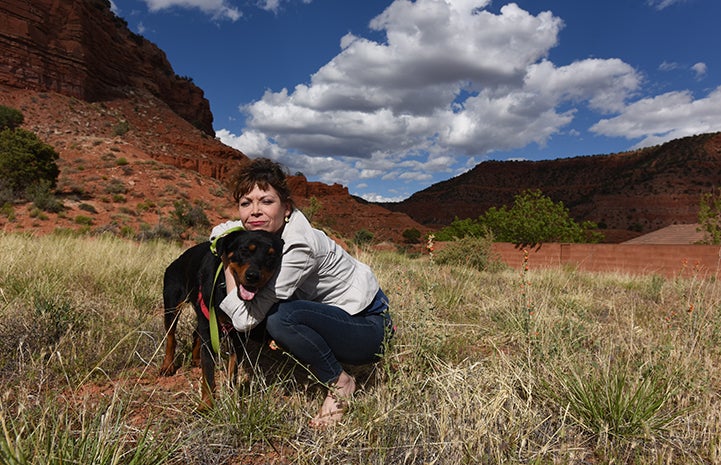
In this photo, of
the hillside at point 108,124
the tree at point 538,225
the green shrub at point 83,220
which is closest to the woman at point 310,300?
the hillside at point 108,124

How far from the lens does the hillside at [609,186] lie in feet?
194

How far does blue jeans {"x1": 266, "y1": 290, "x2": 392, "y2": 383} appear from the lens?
7.50ft

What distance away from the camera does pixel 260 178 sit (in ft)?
8.31

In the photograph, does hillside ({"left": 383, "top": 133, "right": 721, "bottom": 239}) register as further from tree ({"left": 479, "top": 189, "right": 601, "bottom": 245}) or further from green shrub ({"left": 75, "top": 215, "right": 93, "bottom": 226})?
green shrub ({"left": 75, "top": 215, "right": 93, "bottom": 226})

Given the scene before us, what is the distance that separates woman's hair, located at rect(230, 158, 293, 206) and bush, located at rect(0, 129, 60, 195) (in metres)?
22.8

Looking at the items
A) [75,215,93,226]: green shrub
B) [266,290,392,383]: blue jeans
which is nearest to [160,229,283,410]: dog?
[266,290,392,383]: blue jeans

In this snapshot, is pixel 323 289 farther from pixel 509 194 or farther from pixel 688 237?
pixel 509 194

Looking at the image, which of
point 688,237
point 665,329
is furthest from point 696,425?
point 688,237

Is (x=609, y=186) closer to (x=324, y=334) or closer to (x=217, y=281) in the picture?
(x=324, y=334)

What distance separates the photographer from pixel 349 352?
2.44m

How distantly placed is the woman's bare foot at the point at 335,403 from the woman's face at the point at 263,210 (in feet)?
3.41

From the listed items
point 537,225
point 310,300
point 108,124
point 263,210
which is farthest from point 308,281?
point 108,124

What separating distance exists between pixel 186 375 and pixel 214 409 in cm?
95

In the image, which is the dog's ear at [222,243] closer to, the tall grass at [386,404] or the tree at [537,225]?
the tall grass at [386,404]
